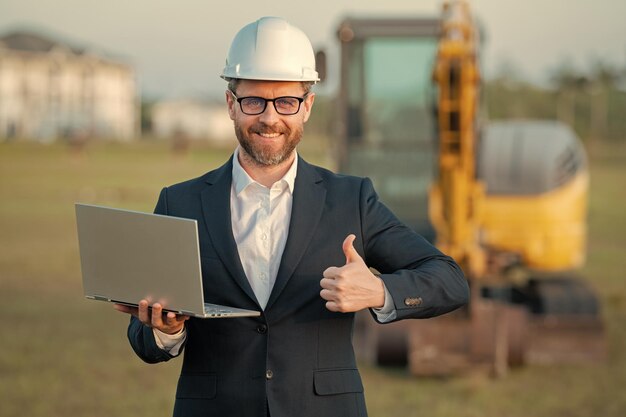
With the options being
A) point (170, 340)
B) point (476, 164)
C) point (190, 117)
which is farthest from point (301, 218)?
point (190, 117)

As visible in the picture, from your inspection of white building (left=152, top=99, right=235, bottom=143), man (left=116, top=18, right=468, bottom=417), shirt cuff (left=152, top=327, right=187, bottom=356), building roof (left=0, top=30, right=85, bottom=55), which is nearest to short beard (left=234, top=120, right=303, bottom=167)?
man (left=116, top=18, right=468, bottom=417)

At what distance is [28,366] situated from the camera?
29.5 feet

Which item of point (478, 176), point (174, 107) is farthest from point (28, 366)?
point (174, 107)

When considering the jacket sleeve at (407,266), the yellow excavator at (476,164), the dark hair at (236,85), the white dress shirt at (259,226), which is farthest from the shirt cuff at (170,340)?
the yellow excavator at (476,164)

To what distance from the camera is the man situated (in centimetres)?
286

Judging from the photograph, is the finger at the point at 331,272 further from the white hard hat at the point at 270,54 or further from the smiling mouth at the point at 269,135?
the white hard hat at the point at 270,54

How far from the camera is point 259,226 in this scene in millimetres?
2934

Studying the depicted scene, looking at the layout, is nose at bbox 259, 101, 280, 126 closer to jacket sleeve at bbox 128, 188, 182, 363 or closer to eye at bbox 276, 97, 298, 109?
eye at bbox 276, 97, 298, 109

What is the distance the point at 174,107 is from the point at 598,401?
101 metres

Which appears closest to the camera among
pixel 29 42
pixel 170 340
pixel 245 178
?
pixel 170 340

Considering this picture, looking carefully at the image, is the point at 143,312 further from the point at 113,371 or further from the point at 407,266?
the point at 113,371

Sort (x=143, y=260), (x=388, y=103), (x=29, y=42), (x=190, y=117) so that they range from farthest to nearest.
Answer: (x=190, y=117) → (x=29, y=42) → (x=388, y=103) → (x=143, y=260)

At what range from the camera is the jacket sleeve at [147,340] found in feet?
9.52

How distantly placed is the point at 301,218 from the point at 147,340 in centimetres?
48
